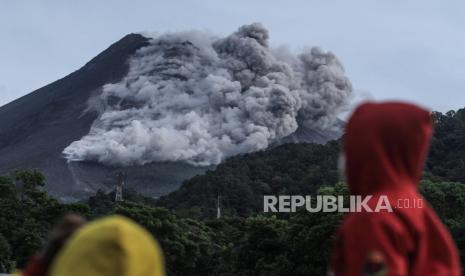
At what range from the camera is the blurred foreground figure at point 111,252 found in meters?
1.66

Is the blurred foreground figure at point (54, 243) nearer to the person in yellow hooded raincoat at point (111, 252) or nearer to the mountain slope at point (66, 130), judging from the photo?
the person in yellow hooded raincoat at point (111, 252)

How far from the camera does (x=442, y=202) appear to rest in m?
22.3

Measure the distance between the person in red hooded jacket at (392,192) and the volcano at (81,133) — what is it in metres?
59.3

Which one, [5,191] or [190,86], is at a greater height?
[190,86]

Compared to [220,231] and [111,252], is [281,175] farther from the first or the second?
[111,252]

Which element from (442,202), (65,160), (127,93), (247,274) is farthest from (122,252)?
Result: (127,93)

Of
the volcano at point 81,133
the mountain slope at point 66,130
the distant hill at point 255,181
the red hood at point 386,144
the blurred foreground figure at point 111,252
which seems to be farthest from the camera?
the mountain slope at point 66,130

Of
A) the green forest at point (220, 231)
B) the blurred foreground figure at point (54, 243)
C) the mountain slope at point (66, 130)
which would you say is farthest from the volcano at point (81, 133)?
the blurred foreground figure at point (54, 243)

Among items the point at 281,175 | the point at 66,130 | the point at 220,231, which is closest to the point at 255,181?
the point at 281,175

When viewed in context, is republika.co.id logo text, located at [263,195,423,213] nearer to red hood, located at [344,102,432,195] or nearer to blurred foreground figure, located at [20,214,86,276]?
red hood, located at [344,102,432,195]

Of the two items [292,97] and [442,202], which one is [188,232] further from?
[292,97]

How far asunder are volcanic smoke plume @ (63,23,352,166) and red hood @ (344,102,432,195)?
71.9 m

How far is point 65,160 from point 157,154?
346 inches

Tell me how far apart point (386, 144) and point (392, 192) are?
0.12 meters
